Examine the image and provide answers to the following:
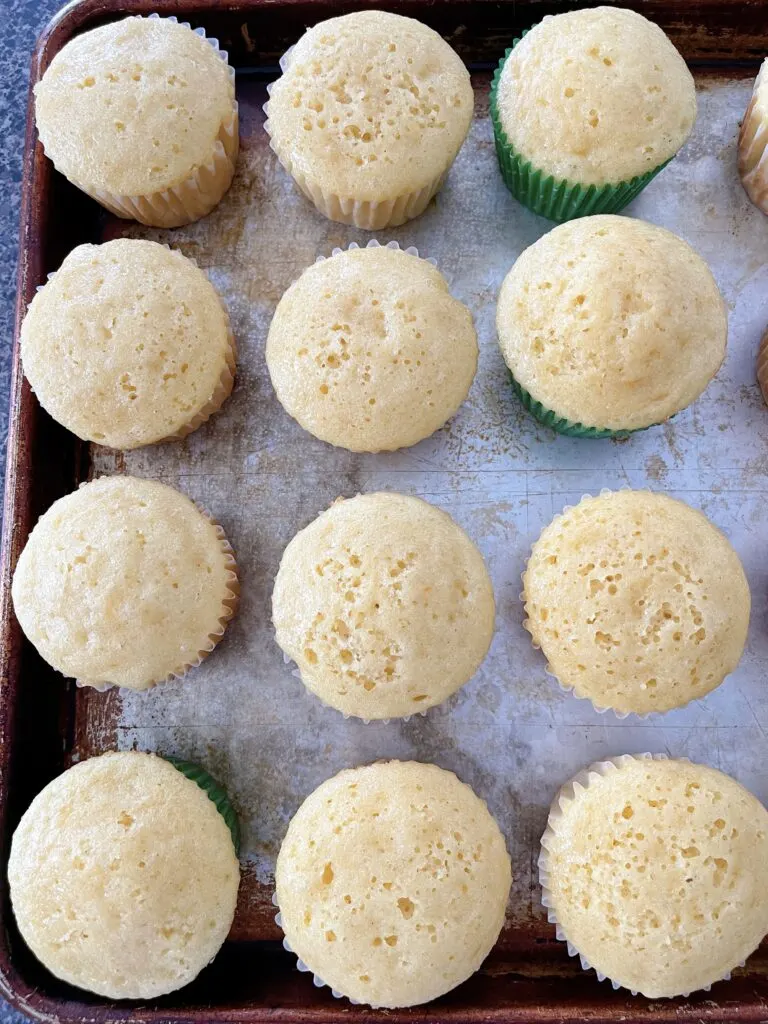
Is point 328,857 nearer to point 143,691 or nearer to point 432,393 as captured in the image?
point 143,691

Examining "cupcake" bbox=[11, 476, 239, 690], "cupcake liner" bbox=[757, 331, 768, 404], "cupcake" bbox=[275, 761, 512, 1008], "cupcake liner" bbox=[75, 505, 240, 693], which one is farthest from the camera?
"cupcake liner" bbox=[757, 331, 768, 404]

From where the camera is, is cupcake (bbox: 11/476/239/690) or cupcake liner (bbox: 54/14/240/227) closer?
cupcake (bbox: 11/476/239/690)

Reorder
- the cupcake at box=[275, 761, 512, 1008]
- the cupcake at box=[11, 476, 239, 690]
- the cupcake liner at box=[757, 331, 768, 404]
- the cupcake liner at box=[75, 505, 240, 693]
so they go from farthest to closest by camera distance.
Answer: the cupcake liner at box=[757, 331, 768, 404]
the cupcake liner at box=[75, 505, 240, 693]
the cupcake at box=[11, 476, 239, 690]
the cupcake at box=[275, 761, 512, 1008]

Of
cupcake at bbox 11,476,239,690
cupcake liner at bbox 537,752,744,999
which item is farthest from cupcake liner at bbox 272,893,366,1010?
cupcake at bbox 11,476,239,690

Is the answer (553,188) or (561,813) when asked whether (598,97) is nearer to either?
(553,188)

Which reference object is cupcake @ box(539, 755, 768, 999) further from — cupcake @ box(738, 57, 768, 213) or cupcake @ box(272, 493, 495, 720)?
cupcake @ box(738, 57, 768, 213)

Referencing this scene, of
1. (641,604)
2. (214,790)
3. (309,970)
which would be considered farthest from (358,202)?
(309,970)

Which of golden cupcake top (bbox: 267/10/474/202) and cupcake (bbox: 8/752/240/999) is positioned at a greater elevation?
golden cupcake top (bbox: 267/10/474/202)
